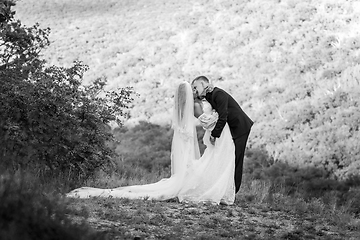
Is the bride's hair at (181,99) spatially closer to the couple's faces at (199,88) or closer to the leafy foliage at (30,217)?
the couple's faces at (199,88)

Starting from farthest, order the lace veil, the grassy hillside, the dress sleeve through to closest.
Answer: the grassy hillside < the lace veil < the dress sleeve

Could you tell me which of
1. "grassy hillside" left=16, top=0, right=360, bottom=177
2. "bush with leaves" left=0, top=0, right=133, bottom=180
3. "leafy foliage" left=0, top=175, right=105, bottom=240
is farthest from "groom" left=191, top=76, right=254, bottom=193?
"grassy hillside" left=16, top=0, right=360, bottom=177

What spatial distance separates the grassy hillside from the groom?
646 cm

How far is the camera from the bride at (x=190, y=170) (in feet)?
28.5

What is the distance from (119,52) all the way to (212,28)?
491cm

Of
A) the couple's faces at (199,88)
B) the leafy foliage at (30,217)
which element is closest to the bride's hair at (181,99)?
the couple's faces at (199,88)

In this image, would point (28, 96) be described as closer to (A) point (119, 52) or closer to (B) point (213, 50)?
(B) point (213, 50)

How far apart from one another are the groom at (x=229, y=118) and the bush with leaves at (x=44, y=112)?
6.65 ft

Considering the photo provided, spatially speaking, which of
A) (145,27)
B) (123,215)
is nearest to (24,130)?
(123,215)

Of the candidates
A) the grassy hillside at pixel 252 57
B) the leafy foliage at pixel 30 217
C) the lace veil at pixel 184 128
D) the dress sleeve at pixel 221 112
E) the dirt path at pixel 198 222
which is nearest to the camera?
the leafy foliage at pixel 30 217

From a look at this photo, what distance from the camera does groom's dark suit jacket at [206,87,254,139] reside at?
8.84 metres

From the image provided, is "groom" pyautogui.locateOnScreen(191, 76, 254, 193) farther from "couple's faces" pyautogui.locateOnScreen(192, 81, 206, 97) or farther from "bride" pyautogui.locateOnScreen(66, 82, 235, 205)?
"bride" pyautogui.locateOnScreen(66, 82, 235, 205)

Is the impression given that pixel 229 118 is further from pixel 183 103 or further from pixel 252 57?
pixel 252 57

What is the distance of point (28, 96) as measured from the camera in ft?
28.9
